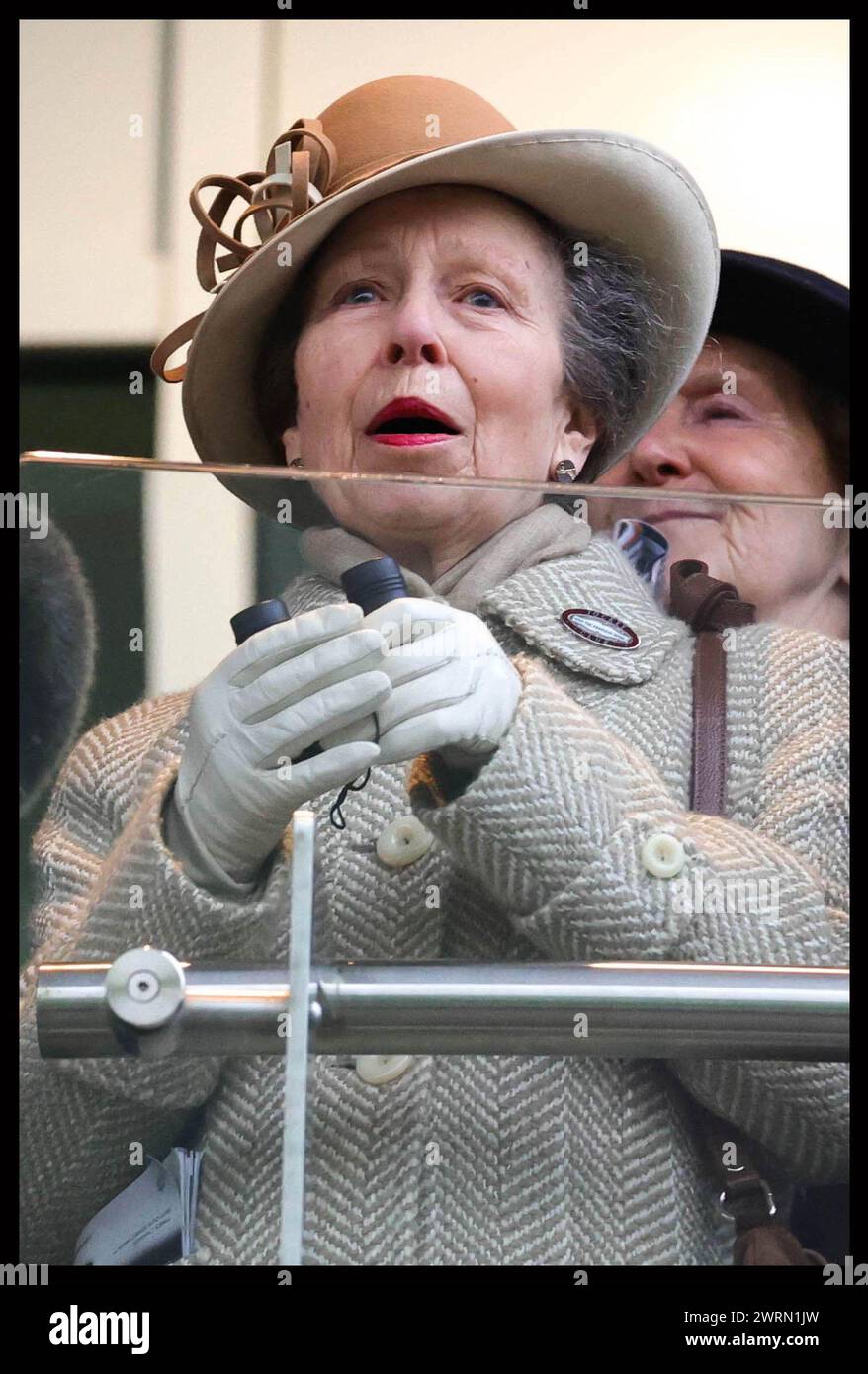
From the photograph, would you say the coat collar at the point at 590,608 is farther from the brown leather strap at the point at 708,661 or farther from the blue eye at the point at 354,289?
the blue eye at the point at 354,289

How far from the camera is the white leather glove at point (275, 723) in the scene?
37.2 inches

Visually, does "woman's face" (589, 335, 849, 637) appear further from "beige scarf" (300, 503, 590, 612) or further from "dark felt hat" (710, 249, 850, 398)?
"beige scarf" (300, 503, 590, 612)

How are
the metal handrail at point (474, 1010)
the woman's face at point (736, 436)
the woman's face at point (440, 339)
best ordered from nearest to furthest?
the metal handrail at point (474, 1010), the woman's face at point (440, 339), the woman's face at point (736, 436)

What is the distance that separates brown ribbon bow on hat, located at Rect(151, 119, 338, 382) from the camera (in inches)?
55.1

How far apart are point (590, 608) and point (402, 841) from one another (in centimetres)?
16

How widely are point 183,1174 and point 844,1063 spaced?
1.04 ft

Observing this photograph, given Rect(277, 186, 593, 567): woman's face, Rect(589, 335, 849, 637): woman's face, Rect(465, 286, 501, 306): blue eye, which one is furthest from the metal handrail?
Rect(589, 335, 849, 637): woman's face

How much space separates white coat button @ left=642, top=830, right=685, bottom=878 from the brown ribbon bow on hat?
56cm

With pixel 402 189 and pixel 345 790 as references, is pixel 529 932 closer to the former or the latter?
pixel 345 790

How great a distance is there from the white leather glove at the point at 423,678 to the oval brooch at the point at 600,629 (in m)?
0.12

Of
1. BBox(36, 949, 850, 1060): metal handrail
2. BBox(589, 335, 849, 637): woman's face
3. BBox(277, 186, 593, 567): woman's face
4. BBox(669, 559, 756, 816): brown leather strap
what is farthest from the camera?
BBox(589, 335, 849, 637): woman's face

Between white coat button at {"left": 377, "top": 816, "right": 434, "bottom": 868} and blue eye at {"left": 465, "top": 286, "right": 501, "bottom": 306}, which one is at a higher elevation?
blue eye at {"left": 465, "top": 286, "right": 501, "bottom": 306}

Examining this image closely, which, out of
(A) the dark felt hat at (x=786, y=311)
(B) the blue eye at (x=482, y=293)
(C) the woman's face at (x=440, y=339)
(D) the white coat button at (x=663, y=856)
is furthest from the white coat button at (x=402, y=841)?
(A) the dark felt hat at (x=786, y=311)
